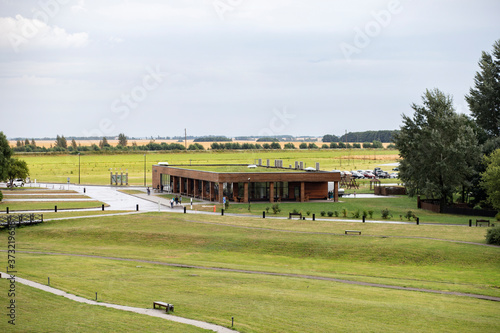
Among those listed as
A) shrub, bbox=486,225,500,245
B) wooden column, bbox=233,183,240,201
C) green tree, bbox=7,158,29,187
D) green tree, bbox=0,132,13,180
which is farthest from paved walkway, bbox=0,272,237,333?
green tree, bbox=7,158,29,187

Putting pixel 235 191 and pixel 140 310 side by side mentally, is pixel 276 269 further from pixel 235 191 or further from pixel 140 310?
pixel 235 191

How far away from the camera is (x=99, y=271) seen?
30.4 metres

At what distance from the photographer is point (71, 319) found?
2003 cm

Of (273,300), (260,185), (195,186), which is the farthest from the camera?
(195,186)

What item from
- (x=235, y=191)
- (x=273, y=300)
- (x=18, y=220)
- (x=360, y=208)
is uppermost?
(x=235, y=191)

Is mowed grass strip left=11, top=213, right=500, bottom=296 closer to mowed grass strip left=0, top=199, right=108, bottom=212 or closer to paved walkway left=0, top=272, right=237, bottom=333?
paved walkway left=0, top=272, right=237, bottom=333

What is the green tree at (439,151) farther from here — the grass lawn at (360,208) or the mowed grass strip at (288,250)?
the mowed grass strip at (288,250)

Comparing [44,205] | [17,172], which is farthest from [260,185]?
[17,172]

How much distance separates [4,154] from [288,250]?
186 ft

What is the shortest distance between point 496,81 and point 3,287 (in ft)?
250

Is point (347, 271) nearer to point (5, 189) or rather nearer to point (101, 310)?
point (101, 310)

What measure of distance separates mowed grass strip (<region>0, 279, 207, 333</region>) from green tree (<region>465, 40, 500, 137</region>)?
71.7 m

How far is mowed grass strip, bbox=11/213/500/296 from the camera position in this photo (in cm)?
3278

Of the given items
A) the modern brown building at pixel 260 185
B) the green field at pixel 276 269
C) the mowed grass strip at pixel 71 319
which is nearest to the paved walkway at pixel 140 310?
the mowed grass strip at pixel 71 319
